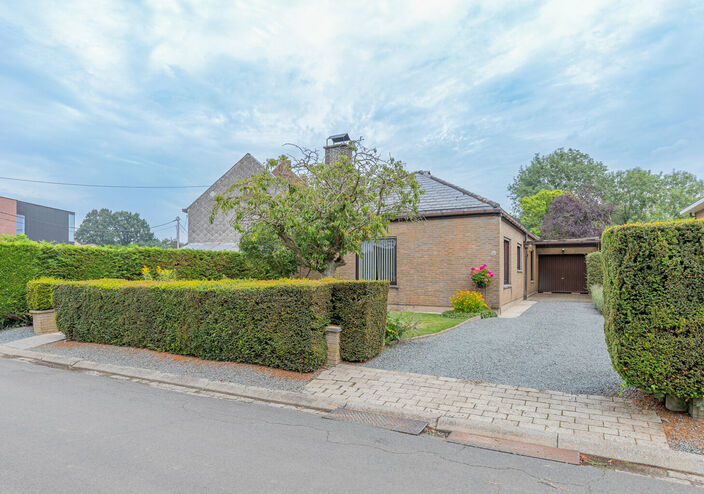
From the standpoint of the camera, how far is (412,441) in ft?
11.9

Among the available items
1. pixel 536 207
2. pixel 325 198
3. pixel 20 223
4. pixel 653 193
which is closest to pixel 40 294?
pixel 325 198

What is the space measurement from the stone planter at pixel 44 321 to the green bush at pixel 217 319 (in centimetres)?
161

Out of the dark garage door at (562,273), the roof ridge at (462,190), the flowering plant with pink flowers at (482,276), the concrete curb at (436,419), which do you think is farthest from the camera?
the dark garage door at (562,273)

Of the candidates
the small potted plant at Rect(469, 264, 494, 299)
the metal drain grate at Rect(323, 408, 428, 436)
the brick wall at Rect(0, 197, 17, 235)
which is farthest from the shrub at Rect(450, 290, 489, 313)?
the brick wall at Rect(0, 197, 17, 235)

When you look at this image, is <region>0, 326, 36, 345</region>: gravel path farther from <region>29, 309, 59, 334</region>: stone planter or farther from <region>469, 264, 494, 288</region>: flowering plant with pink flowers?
<region>469, 264, 494, 288</region>: flowering plant with pink flowers

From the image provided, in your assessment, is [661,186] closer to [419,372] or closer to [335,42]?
[335,42]

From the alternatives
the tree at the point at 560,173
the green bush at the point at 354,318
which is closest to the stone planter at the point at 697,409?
the green bush at the point at 354,318

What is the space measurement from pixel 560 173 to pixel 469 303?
133 feet

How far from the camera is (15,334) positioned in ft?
29.8

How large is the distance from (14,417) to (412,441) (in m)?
4.12

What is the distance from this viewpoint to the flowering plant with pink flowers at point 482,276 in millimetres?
12078

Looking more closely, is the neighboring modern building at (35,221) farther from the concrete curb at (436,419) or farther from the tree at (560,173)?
the tree at (560,173)

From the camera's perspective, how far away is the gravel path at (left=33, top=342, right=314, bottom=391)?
213 inches

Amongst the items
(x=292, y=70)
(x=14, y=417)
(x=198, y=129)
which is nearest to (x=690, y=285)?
(x=14, y=417)
